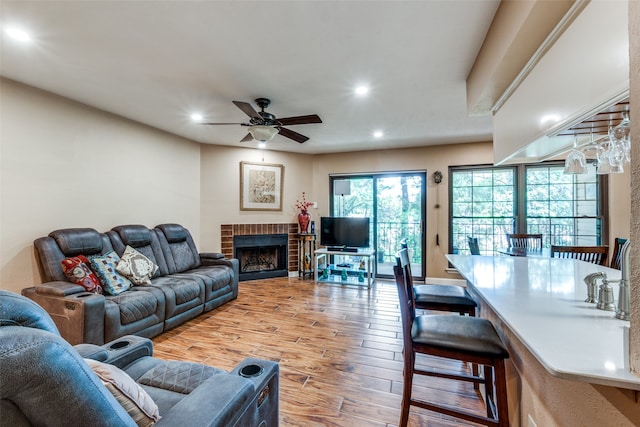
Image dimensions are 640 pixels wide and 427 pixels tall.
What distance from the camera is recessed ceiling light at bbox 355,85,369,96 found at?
275cm

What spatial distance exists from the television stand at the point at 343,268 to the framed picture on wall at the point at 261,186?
1.36 metres

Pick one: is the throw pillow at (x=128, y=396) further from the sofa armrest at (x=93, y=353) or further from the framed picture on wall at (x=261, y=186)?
the framed picture on wall at (x=261, y=186)

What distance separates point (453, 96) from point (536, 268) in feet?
6.25

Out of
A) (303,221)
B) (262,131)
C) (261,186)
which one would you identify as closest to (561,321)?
(262,131)

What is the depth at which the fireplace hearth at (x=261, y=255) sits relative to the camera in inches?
205

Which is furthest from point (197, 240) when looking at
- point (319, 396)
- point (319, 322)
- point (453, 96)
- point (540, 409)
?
point (540, 409)

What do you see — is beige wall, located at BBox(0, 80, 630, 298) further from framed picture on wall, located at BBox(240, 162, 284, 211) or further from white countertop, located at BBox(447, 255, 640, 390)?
white countertop, located at BBox(447, 255, 640, 390)

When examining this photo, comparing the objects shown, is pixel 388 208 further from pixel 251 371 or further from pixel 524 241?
pixel 251 371

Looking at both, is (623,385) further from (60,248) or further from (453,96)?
(60,248)

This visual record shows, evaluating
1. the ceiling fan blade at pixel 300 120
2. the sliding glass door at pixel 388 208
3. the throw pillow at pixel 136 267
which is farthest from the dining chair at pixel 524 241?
the throw pillow at pixel 136 267

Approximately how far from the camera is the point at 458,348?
4.64ft

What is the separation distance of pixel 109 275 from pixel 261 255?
2822 mm

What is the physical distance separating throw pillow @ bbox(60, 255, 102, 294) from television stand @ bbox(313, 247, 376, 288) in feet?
10.7

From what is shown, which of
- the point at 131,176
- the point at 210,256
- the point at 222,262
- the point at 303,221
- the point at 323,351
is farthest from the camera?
the point at 303,221
